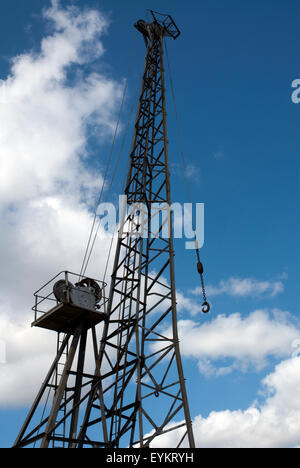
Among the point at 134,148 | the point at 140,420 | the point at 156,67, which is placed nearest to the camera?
the point at 140,420

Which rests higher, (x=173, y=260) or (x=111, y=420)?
(x=173, y=260)

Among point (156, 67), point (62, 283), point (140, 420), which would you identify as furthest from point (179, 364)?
point (156, 67)

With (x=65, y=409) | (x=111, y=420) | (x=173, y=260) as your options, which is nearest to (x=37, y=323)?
(x=65, y=409)

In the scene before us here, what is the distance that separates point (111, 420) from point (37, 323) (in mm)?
4964

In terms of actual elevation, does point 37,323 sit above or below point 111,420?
above

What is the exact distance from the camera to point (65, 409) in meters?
19.0
